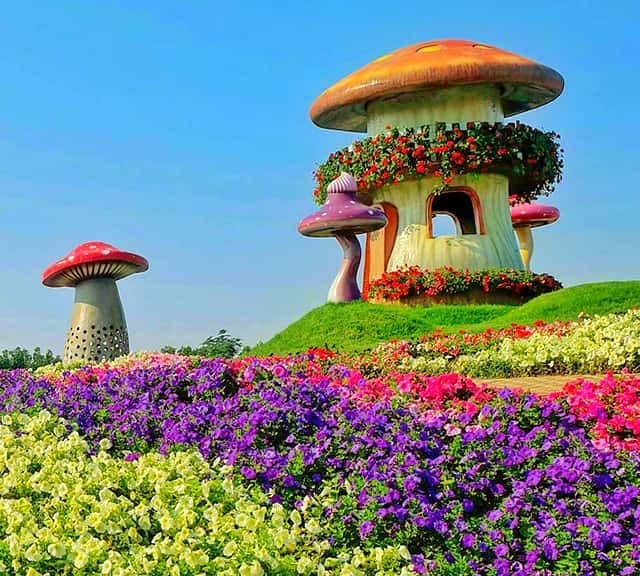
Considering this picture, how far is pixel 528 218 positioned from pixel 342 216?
423 inches

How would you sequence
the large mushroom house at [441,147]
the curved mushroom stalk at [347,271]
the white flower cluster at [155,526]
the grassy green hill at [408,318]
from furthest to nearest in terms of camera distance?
the large mushroom house at [441,147]
the curved mushroom stalk at [347,271]
the grassy green hill at [408,318]
the white flower cluster at [155,526]

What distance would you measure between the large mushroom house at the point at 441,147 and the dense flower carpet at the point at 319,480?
43.2 ft

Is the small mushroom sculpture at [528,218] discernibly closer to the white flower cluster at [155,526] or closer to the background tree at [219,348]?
the background tree at [219,348]

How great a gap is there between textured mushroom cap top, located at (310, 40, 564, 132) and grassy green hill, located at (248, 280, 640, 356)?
186 inches

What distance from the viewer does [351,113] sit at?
21.5 metres

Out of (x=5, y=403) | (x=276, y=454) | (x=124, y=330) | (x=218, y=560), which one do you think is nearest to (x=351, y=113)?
(x=124, y=330)

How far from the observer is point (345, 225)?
1695cm

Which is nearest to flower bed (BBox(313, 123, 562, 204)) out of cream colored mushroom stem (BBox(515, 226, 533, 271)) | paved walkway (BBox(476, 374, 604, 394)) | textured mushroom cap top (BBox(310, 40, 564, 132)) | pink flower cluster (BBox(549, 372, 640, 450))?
textured mushroom cap top (BBox(310, 40, 564, 132))

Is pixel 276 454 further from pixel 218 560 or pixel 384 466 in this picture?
pixel 218 560

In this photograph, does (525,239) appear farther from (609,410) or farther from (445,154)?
(609,410)

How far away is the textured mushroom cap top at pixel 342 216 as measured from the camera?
16891 millimetres

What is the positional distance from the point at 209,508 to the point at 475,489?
131 cm

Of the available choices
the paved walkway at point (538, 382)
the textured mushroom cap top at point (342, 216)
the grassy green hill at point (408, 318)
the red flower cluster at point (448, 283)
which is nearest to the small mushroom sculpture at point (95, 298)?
the grassy green hill at point (408, 318)

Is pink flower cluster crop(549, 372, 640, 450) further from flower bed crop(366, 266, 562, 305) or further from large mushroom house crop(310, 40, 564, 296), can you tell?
large mushroom house crop(310, 40, 564, 296)
